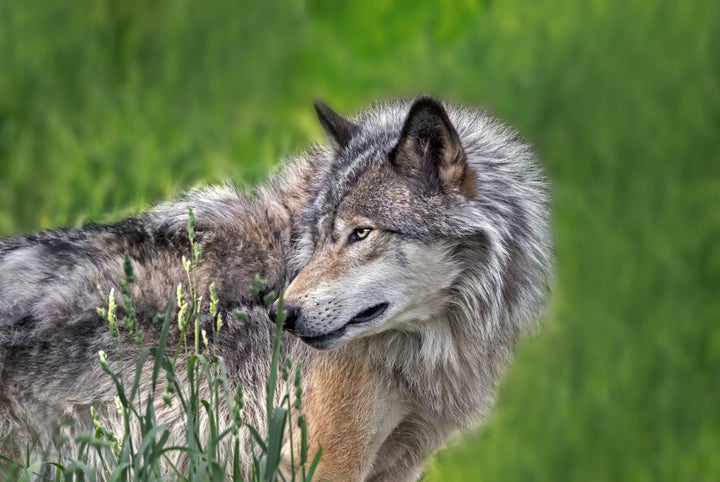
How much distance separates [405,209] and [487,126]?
73cm

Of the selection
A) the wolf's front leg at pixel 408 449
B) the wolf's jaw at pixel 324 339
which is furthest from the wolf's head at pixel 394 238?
the wolf's front leg at pixel 408 449

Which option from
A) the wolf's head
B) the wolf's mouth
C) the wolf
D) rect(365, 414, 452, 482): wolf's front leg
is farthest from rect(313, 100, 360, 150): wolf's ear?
rect(365, 414, 452, 482): wolf's front leg

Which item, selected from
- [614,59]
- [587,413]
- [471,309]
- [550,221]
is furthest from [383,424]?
[614,59]

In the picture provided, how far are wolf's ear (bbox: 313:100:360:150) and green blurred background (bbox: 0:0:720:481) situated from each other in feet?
22.6

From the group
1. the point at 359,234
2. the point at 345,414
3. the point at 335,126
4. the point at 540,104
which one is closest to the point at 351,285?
the point at 359,234

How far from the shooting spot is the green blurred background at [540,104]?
1177 centimetres

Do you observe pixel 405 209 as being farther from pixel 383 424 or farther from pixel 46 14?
pixel 46 14

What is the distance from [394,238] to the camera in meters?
4.22

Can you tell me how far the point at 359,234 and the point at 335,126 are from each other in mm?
567

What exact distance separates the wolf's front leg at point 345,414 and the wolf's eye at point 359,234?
0.45 metres

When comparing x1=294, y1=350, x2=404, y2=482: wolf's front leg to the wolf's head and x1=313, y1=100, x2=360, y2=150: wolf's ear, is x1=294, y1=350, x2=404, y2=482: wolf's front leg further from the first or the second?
x1=313, y1=100, x2=360, y2=150: wolf's ear

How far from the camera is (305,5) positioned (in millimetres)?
12297

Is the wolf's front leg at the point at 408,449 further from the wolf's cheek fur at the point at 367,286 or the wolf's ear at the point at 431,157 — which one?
the wolf's ear at the point at 431,157

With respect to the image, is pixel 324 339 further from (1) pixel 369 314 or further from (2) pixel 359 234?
(2) pixel 359 234
